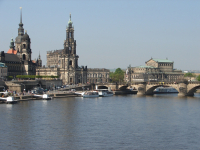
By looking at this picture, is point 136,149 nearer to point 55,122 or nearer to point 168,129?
point 168,129

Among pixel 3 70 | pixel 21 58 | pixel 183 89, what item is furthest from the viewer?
pixel 21 58

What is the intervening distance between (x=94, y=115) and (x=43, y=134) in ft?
63.7

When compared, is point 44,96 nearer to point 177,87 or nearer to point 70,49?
point 177,87

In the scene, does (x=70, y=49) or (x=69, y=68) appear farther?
(x=70, y=49)

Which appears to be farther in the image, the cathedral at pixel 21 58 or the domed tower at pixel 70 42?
the domed tower at pixel 70 42

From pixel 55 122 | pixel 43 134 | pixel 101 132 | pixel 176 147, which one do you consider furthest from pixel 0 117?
pixel 176 147

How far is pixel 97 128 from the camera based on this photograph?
59.5 m

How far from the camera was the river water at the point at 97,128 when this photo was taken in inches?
1965

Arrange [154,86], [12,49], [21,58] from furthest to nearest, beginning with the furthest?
[12,49]
[21,58]
[154,86]

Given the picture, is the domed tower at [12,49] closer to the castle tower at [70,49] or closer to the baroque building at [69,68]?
the baroque building at [69,68]

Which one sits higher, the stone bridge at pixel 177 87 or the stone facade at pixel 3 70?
the stone facade at pixel 3 70

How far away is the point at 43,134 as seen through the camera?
→ 55.1 metres

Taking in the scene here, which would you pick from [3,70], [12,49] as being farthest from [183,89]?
[12,49]

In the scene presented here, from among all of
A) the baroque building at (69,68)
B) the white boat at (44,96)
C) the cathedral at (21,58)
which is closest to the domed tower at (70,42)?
the baroque building at (69,68)
